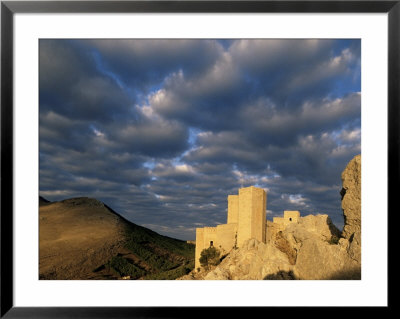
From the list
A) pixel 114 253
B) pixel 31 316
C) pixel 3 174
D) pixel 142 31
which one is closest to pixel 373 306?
pixel 31 316

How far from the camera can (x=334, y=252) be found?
979 cm

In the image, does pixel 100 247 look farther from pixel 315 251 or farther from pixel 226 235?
pixel 315 251

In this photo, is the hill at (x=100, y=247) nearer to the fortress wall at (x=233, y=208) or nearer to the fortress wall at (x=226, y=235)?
the fortress wall at (x=226, y=235)

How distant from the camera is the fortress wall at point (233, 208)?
83.7ft

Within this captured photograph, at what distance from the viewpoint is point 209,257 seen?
25.1 meters

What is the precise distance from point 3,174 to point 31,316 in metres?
1.92

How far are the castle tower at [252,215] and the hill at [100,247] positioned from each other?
7.16 metres

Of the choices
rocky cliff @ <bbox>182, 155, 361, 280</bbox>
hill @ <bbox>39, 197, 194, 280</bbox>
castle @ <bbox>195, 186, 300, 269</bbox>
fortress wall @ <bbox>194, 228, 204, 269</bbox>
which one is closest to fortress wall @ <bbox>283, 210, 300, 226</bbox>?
castle @ <bbox>195, 186, 300, 269</bbox>

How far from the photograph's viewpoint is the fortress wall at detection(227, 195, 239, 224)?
2552 centimetres

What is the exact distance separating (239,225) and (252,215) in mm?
1528

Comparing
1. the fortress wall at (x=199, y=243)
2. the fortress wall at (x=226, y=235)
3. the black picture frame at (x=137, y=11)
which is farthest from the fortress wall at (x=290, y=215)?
the black picture frame at (x=137, y=11)

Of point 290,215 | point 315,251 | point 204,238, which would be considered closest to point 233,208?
point 204,238

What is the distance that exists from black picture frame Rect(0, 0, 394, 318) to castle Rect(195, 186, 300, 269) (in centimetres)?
2019

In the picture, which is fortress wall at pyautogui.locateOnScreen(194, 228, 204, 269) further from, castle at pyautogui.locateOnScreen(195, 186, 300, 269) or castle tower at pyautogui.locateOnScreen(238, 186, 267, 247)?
castle tower at pyautogui.locateOnScreen(238, 186, 267, 247)
